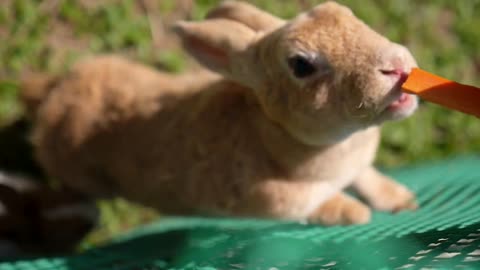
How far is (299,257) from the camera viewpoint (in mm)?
1042

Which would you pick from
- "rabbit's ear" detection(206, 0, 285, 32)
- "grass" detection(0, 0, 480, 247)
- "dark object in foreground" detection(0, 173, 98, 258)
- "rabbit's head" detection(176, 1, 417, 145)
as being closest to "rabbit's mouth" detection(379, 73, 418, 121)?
"rabbit's head" detection(176, 1, 417, 145)

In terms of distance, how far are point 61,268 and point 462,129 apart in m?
1.35

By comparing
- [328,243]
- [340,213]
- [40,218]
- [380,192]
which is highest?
[40,218]

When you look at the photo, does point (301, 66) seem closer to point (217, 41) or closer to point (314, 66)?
point (314, 66)

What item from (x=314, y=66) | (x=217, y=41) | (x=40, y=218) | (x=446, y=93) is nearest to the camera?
(x=446, y=93)

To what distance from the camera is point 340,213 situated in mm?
1313

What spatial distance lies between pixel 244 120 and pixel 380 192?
1.22 feet

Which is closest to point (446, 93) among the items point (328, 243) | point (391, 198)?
point (328, 243)

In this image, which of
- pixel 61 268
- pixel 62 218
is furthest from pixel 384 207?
pixel 62 218

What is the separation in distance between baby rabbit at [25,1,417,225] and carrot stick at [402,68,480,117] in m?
0.03

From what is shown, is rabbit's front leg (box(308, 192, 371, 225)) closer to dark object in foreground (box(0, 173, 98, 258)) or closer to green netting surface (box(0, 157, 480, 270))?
green netting surface (box(0, 157, 480, 270))

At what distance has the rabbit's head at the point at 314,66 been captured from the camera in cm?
100

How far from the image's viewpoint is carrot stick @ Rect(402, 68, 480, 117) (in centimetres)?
96

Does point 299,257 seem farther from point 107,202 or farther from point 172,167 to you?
point 107,202
